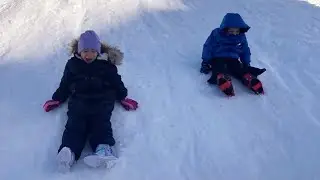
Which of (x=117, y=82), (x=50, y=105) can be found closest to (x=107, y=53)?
(x=117, y=82)

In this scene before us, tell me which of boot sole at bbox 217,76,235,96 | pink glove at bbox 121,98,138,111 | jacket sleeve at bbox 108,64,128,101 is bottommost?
pink glove at bbox 121,98,138,111

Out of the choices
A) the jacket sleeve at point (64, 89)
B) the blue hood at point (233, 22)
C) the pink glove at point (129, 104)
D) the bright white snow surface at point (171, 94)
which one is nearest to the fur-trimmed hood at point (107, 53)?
the jacket sleeve at point (64, 89)

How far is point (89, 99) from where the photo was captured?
4809 millimetres

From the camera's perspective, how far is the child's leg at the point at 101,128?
4483 millimetres

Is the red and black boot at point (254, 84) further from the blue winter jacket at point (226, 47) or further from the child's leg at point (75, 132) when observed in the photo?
the child's leg at point (75, 132)

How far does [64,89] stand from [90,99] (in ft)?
1.38

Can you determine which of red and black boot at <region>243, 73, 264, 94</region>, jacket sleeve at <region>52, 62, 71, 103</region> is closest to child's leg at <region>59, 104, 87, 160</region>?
jacket sleeve at <region>52, 62, 71, 103</region>

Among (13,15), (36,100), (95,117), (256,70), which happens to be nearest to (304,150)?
(256,70)

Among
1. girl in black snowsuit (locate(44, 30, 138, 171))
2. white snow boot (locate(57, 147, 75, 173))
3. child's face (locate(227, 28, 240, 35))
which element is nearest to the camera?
white snow boot (locate(57, 147, 75, 173))

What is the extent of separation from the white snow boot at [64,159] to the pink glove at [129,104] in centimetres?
112

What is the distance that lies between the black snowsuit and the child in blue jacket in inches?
51.5

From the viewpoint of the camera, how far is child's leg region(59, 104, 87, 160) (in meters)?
4.37

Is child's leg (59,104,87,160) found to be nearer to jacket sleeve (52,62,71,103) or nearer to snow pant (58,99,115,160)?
snow pant (58,99,115,160)

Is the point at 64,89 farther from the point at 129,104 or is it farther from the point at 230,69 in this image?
the point at 230,69
